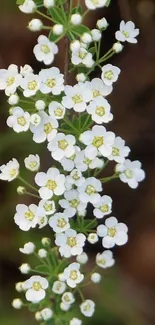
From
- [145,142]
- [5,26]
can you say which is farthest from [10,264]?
[5,26]

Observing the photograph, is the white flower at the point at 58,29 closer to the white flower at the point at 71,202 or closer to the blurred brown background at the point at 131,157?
the white flower at the point at 71,202

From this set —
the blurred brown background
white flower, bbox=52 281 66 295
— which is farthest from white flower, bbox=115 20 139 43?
the blurred brown background

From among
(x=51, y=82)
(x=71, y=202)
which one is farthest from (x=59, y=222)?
(x=51, y=82)

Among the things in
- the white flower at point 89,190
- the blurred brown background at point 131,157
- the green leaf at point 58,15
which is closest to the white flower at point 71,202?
the white flower at point 89,190

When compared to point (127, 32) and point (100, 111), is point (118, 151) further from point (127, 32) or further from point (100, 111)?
point (127, 32)

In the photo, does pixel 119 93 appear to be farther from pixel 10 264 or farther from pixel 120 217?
pixel 10 264

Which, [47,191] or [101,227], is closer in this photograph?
[47,191]
